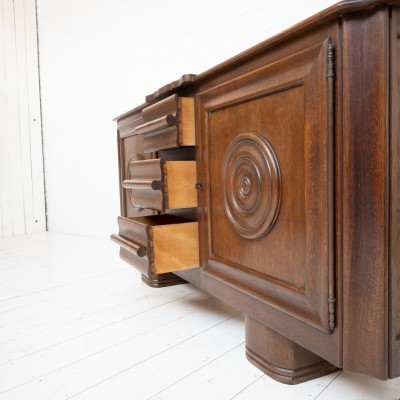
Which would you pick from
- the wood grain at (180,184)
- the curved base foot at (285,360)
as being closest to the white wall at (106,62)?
the wood grain at (180,184)

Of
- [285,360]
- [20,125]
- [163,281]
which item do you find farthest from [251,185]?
[20,125]

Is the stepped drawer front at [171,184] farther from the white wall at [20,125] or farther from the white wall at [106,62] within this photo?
the white wall at [20,125]

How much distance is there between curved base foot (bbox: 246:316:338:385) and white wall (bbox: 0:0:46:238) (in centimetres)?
340

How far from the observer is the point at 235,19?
2.24 meters

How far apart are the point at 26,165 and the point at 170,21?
2187mm

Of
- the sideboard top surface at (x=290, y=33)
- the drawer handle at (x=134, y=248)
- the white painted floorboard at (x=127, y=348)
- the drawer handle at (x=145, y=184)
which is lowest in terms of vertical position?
the white painted floorboard at (x=127, y=348)

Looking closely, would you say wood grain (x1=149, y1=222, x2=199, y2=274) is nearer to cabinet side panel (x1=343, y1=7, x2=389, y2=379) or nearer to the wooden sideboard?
the wooden sideboard

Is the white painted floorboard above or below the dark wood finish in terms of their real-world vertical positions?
below

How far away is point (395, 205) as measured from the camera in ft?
2.39

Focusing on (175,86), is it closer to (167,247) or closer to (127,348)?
(167,247)

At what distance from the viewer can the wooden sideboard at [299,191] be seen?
724 millimetres

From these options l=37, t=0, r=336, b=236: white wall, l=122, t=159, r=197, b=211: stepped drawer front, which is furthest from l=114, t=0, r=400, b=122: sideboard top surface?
l=37, t=0, r=336, b=236: white wall

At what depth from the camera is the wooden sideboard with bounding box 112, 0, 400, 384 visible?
72cm

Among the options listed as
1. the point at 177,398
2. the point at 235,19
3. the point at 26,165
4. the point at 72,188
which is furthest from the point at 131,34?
the point at 177,398
